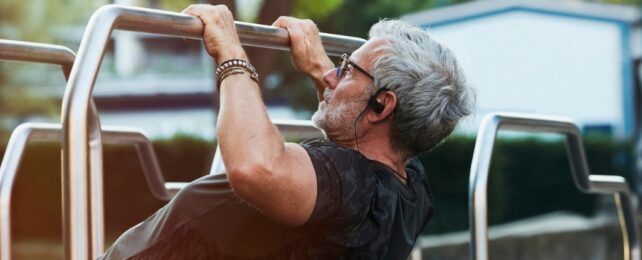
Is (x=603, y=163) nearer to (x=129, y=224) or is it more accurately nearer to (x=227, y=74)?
(x=129, y=224)

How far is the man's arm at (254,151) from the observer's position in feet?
7.34

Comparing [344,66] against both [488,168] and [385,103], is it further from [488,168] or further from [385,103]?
[488,168]

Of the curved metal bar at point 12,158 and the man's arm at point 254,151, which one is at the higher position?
the man's arm at point 254,151

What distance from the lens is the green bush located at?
1088cm

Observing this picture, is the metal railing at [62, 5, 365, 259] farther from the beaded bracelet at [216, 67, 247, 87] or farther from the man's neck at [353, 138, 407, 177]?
the man's neck at [353, 138, 407, 177]

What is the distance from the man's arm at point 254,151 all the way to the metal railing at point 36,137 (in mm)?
238

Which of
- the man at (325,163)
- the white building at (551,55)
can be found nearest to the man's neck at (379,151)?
the man at (325,163)

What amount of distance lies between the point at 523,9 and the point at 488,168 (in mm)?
12457

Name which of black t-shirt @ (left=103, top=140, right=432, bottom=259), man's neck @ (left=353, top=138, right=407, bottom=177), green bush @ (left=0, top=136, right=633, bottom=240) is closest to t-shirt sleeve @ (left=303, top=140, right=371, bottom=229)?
black t-shirt @ (left=103, top=140, right=432, bottom=259)

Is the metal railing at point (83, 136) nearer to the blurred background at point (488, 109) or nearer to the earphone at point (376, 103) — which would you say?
the earphone at point (376, 103)

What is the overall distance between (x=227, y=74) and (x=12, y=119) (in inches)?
607

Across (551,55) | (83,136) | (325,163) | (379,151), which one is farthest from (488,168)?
(551,55)

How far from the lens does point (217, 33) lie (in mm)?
2363

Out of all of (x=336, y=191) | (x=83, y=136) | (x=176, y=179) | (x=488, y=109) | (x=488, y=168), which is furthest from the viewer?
(x=488, y=109)
